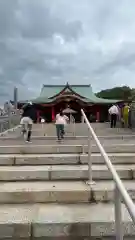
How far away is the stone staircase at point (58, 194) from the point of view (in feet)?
11.0

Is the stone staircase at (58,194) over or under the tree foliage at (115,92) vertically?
under

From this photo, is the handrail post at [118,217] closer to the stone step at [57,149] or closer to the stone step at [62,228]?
the stone step at [62,228]

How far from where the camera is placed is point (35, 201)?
4.10 metres

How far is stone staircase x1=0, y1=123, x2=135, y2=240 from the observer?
11.0 feet

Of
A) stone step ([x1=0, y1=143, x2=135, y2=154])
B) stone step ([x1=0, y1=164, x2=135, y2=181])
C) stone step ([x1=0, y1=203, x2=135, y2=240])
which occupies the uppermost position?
stone step ([x1=0, y1=143, x2=135, y2=154])

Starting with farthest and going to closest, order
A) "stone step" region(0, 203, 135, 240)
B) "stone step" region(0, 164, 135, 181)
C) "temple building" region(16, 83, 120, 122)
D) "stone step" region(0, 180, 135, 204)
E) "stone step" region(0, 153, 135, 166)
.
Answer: "temple building" region(16, 83, 120, 122), "stone step" region(0, 153, 135, 166), "stone step" region(0, 164, 135, 181), "stone step" region(0, 180, 135, 204), "stone step" region(0, 203, 135, 240)

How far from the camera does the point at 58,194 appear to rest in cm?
409

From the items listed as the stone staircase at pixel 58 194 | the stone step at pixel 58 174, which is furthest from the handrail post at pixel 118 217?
the stone step at pixel 58 174

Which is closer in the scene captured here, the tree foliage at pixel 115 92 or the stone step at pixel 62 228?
the stone step at pixel 62 228

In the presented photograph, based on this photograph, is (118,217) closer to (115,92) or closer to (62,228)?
(62,228)

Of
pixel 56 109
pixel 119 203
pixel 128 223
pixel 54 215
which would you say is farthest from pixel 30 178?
pixel 56 109

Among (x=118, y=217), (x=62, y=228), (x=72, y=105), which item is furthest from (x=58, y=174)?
(x=72, y=105)

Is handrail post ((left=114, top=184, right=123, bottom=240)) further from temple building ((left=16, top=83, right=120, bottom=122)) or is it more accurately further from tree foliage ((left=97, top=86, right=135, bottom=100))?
tree foliage ((left=97, top=86, right=135, bottom=100))

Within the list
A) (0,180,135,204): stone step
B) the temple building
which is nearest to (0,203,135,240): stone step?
(0,180,135,204): stone step
